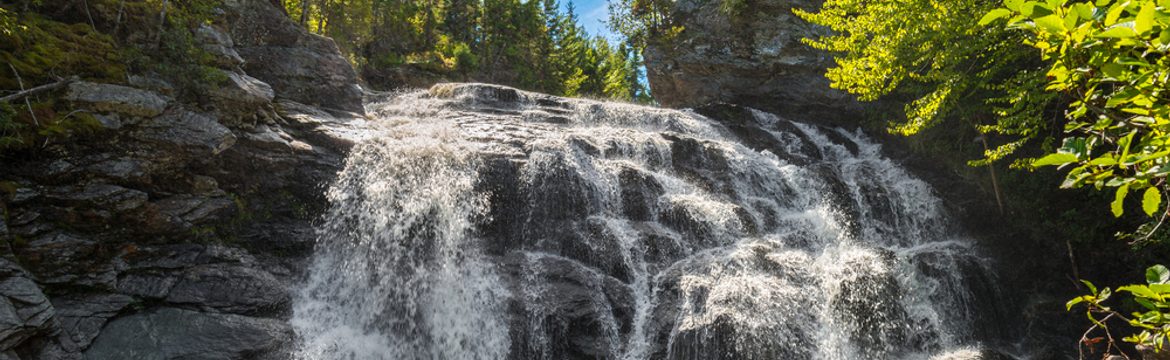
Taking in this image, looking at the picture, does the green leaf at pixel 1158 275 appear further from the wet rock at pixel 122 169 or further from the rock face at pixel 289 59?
the rock face at pixel 289 59

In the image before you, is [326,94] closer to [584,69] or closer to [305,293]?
[305,293]

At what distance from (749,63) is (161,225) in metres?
23.6

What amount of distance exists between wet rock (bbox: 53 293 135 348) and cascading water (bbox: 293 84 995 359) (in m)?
2.63

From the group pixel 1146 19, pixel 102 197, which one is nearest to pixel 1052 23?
pixel 1146 19

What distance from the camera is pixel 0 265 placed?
7398 mm

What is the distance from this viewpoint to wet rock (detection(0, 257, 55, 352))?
22.7 ft

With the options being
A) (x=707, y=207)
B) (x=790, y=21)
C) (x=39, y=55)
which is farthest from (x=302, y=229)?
(x=790, y=21)

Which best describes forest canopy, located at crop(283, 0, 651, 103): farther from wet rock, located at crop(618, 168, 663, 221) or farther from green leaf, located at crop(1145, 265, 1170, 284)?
green leaf, located at crop(1145, 265, 1170, 284)

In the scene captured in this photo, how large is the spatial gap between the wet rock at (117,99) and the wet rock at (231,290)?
3096 mm

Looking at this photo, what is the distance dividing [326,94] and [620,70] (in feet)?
140

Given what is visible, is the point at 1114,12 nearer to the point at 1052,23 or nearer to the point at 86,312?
the point at 1052,23

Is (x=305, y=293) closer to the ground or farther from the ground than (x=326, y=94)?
closer to the ground

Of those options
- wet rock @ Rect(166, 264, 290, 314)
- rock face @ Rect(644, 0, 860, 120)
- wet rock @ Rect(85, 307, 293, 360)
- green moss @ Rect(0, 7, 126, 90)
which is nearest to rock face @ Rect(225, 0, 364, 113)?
green moss @ Rect(0, 7, 126, 90)

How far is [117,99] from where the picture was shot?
9.53 metres
